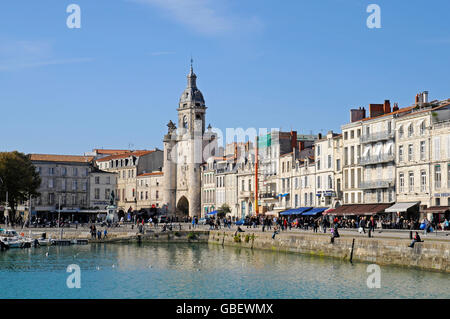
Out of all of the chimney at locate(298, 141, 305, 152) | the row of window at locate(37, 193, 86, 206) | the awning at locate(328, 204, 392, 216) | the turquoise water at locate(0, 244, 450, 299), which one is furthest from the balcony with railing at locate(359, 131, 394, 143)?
the row of window at locate(37, 193, 86, 206)

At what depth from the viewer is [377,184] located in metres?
66.5

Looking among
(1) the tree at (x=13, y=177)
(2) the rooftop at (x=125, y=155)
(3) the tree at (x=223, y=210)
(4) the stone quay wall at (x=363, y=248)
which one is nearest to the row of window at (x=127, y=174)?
(2) the rooftop at (x=125, y=155)

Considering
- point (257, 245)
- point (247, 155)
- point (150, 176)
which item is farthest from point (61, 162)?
point (257, 245)

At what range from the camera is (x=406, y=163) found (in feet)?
206

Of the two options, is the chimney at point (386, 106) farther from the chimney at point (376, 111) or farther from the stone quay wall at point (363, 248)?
the stone quay wall at point (363, 248)

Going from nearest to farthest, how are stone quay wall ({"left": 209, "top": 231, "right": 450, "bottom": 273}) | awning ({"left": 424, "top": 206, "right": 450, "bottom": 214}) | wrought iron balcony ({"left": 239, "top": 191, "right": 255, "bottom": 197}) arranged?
1. stone quay wall ({"left": 209, "top": 231, "right": 450, "bottom": 273})
2. awning ({"left": 424, "top": 206, "right": 450, "bottom": 214})
3. wrought iron balcony ({"left": 239, "top": 191, "right": 255, "bottom": 197})

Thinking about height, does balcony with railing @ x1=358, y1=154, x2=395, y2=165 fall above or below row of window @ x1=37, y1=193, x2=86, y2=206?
above

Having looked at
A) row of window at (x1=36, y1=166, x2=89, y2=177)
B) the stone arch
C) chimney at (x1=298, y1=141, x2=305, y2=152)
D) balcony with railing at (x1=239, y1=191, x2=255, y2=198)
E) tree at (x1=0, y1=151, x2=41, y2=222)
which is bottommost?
the stone arch

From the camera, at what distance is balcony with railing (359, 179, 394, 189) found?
65.0 metres

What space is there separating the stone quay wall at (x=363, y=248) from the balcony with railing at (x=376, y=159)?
1259cm

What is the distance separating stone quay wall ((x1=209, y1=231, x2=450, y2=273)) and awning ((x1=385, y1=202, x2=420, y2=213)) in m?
10.4

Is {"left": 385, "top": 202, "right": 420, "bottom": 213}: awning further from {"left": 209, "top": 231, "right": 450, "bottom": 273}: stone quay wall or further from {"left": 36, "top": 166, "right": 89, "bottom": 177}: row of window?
{"left": 36, "top": 166, "right": 89, "bottom": 177}: row of window

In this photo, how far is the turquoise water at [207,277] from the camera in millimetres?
35344

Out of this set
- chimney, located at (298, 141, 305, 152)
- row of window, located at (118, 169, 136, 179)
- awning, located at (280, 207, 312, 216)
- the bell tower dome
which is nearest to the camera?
awning, located at (280, 207, 312, 216)
